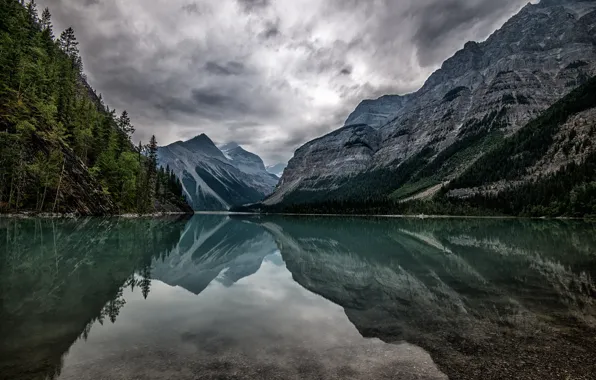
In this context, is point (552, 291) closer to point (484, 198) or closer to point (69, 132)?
point (69, 132)

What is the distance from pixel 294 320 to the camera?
668 inches

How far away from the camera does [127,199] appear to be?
4599 inches

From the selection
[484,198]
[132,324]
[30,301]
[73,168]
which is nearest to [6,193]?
[73,168]

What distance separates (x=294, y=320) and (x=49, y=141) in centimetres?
8869

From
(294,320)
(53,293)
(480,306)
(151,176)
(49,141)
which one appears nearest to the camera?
(294,320)

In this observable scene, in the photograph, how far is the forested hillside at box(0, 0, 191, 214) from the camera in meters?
74.0

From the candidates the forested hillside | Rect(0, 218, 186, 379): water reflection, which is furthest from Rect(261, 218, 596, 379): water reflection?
the forested hillside

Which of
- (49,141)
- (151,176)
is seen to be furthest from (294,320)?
(151,176)

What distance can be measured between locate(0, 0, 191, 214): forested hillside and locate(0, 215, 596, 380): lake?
5382cm

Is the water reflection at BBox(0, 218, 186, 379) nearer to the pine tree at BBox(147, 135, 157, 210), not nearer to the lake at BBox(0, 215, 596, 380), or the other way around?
the lake at BBox(0, 215, 596, 380)

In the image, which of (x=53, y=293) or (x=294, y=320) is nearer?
(x=294, y=320)

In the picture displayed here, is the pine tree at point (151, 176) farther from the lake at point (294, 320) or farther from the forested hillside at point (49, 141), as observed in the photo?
the lake at point (294, 320)

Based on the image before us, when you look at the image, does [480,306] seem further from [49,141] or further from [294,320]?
[49,141]

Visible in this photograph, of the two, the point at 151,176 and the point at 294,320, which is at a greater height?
the point at 151,176
